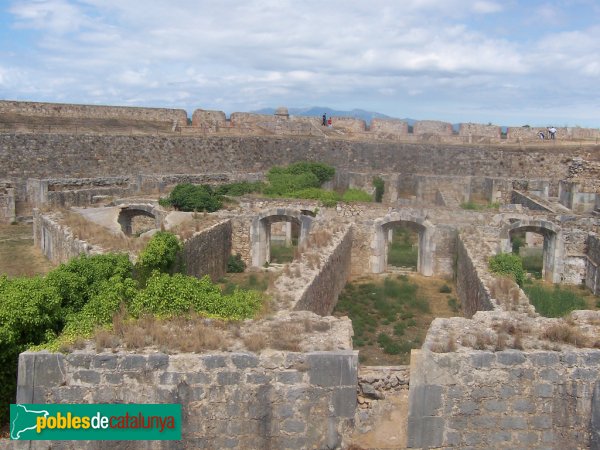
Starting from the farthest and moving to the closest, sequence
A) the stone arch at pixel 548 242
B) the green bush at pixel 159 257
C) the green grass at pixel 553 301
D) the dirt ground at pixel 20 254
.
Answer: the stone arch at pixel 548 242
the dirt ground at pixel 20 254
the green grass at pixel 553 301
the green bush at pixel 159 257

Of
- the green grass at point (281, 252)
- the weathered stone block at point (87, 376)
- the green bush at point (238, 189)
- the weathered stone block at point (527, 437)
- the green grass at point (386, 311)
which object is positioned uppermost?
the green bush at point (238, 189)

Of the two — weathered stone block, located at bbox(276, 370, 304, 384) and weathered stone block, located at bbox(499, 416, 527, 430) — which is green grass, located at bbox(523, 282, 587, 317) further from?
weathered stone block, located at bbox(276, 370, 304, 384)

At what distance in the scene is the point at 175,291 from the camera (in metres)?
7.35

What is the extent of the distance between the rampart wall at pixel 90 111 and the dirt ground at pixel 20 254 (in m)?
13.4

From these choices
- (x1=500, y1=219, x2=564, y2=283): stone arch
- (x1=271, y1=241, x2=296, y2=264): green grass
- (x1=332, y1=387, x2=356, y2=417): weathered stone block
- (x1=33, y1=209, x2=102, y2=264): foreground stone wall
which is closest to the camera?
(x1=332, y1=387, x2=356, y2=417): weathered stone block

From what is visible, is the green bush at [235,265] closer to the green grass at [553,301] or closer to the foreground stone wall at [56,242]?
the foreground stone wall at [56,242]

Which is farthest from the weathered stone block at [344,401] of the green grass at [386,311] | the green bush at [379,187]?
the green bush at [379,187]

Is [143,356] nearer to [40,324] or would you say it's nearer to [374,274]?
[40,324]

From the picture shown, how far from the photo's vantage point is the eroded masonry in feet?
18.3

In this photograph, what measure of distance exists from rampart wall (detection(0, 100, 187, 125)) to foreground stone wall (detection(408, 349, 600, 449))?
108 ft

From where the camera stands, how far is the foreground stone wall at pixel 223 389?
550cm

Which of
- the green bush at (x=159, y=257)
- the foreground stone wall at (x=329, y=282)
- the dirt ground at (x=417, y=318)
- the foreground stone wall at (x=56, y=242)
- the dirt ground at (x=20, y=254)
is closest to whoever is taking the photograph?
the foreground stone wall at (x=329, y=282)

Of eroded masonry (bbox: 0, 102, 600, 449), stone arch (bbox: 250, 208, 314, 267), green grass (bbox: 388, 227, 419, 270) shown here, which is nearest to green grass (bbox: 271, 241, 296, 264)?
eroded masonry (bbox: 0, 102, 600, 449)

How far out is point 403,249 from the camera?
22062 millimetres
